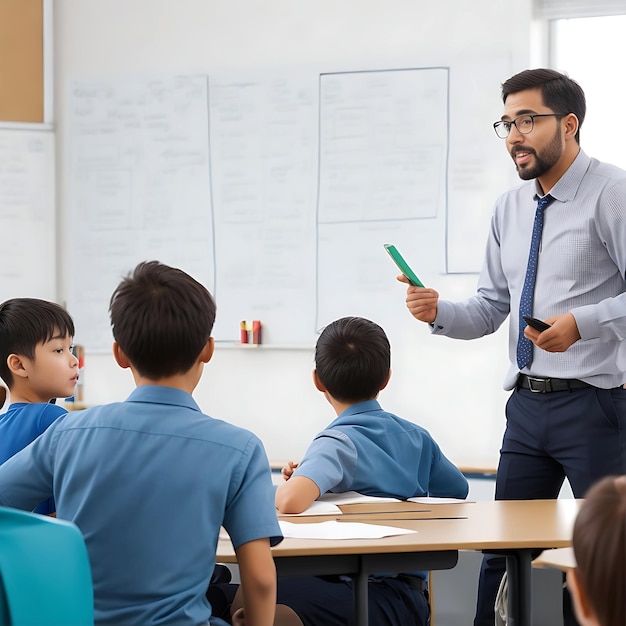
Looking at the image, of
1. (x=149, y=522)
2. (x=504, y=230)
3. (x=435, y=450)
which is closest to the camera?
(x=149, y=522)

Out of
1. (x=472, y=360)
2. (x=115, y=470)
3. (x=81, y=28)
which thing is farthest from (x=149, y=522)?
(x=81, y=28)

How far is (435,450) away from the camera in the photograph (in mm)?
2512

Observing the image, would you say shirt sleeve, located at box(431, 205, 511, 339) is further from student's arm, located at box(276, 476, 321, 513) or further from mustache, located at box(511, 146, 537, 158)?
student's arm, located at box(276, 476, 321, 513)

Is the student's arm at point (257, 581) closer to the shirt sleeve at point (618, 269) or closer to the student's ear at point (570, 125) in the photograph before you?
the shirt sleeve at point (618, 269)

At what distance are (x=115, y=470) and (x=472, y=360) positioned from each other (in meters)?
2.81

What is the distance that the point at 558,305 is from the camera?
275cm

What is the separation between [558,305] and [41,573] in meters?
1.93

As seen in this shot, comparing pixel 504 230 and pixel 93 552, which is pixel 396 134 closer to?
pixel 504 230

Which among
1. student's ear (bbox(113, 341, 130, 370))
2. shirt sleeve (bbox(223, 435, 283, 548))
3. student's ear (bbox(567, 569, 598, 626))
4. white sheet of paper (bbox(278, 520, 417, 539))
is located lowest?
white sheet of paper (bbox(278, 520, 417, 539))

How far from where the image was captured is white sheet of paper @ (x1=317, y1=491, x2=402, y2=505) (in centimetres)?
234

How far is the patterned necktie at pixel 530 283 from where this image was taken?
278 cm

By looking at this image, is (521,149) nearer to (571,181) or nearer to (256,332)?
(571,181)

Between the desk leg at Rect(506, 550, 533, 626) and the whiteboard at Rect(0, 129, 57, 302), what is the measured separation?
3339mm

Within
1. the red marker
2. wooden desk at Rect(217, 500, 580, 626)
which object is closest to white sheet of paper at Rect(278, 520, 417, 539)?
wooden desk at Rect(217, 500, 580, 626)
